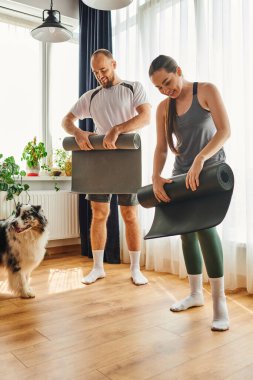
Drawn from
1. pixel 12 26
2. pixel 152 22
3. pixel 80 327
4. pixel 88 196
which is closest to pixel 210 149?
pixel 80 327

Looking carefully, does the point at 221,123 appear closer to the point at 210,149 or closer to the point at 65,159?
the point at 210,149

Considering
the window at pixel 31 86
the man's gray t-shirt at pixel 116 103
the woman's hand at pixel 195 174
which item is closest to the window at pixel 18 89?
the window at pixel 31 86

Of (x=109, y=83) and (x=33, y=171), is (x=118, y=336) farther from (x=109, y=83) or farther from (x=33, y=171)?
(x=33, y=171)

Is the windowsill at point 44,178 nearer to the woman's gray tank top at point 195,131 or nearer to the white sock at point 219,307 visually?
the woman's gray tank top at point 195,131

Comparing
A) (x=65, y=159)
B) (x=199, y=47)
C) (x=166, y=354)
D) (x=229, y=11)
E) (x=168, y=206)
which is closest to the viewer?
(x=166, y=354)

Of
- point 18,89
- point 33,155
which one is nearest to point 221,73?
point 33,155

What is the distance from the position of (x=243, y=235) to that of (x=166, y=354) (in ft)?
3.79

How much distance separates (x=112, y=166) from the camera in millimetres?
2273

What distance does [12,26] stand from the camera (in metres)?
3.51

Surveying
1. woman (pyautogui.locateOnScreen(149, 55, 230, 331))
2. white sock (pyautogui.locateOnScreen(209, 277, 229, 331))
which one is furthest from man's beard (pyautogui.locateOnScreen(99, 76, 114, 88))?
white sock (pyautogui.locateOnScreen(209, 277, 229, 331))

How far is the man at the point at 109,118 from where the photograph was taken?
7.53 feet

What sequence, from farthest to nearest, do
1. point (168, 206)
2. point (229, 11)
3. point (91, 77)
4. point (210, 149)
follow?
A: point (91, 77)
point (229, 11)
point (168, 206)
point (210, 149)

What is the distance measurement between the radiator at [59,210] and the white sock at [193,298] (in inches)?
69.1

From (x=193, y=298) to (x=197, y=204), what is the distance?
25.9 inches
